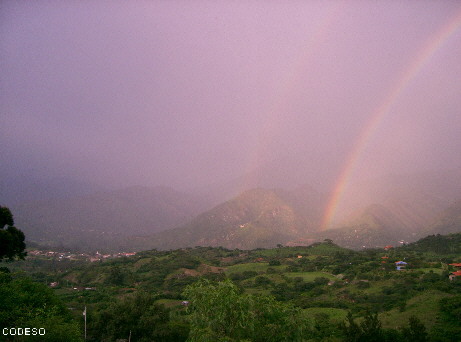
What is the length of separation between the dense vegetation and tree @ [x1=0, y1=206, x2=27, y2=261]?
240cm

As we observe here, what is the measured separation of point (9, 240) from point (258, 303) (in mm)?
23349

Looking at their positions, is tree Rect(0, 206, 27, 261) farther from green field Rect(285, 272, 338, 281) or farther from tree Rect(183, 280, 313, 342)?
green field Rect(285, 272, 338, 281)

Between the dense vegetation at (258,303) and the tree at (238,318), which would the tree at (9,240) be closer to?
the dense vegetation at (258,303)

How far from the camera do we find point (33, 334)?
13.1 meters

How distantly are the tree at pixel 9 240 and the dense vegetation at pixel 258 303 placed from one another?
2.40 metres

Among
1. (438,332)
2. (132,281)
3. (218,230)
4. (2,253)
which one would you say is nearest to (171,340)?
(2,253)

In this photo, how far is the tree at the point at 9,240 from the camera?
80.3 ft

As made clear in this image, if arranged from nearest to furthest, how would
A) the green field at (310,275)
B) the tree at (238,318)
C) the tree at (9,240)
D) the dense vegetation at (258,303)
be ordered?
1. the tree at (238,318)
2. the dense vegetation at (258,303)
3. the tree at (9,240)
4. the green field at (310,275)

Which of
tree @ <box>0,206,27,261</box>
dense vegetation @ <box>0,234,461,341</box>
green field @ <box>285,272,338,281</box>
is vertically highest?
tree @ <box>0,206,27,261</box>

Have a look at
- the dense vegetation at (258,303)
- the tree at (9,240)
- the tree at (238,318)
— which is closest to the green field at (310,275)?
the dense vegetation at (258,303)

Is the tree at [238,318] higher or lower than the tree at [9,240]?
lower

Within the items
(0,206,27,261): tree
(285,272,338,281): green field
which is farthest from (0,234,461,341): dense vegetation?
(0,206,27,261): tree

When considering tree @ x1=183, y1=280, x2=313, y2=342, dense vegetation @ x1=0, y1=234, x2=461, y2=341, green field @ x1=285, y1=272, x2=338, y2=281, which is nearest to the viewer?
tree @ x1=183, y1=280, x2=313, y2=342

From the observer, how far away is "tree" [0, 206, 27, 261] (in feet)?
80.3
